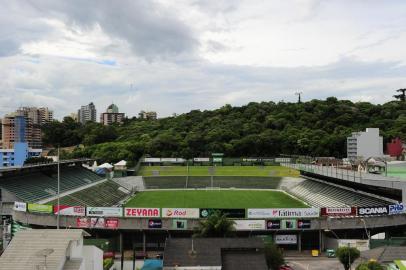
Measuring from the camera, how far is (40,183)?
190ft

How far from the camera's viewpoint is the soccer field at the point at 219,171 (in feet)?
305

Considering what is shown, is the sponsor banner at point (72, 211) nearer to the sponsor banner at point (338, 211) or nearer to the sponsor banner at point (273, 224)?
the sponsor banner at point (273, 224)

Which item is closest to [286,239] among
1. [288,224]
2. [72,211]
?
[288,224]

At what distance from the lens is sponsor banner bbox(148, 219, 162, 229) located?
39.0m

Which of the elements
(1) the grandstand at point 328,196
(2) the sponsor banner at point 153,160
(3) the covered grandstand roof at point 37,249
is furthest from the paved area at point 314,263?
(2) the sponsor banner at point 153,160

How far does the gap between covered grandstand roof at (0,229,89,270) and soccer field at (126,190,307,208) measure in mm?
40045

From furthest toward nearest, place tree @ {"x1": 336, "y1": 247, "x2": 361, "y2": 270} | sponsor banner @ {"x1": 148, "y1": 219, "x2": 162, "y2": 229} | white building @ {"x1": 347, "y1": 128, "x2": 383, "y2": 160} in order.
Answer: white building @ {"x1": 347, "y1": 128, "x2": 383, "y2": 160} → sponsor banner @ {"x1": 148, "y1": 219, "x2": 162, "y2": 229} → tree @ {"x1": 336, "y1": 247, "x2": 361, "y2": 270}

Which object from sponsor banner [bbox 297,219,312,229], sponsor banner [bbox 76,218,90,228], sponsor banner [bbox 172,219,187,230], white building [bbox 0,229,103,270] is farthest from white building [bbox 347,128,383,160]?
white building [bbox 0,229,103,270]

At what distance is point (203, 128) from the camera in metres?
135

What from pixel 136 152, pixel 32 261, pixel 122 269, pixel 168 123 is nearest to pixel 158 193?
pixel 136 152

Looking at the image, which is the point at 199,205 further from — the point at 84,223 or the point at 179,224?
the point at 84,223

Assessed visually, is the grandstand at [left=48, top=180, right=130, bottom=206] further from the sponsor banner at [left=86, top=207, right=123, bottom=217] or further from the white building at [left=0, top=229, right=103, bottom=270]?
the white building at [left=0, top=229, right=103, bottom=270]

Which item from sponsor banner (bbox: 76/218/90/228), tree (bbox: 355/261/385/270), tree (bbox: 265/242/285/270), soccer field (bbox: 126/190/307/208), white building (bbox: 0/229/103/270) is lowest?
soccer field (bbox: 126/190/307/208)

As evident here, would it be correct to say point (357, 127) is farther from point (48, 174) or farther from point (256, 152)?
point (48, 174)
